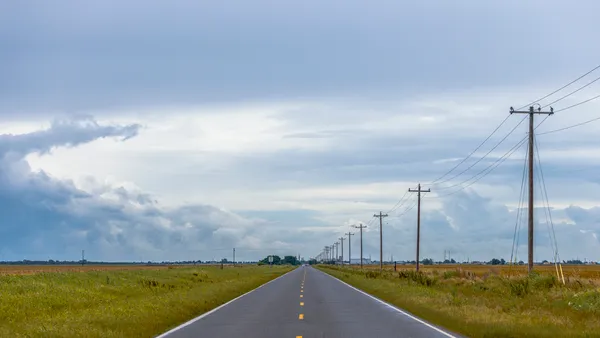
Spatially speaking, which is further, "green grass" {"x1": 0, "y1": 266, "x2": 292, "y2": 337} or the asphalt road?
the asphalt road

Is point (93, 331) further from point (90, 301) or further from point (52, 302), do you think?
point (90, 301)

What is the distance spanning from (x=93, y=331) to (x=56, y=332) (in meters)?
0.93

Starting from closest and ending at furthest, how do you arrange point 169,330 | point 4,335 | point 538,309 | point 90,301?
point 4,335
point 169,330
point 538,309
point 90,301

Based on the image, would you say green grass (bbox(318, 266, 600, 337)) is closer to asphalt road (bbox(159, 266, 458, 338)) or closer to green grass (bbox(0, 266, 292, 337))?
asphalt road (bbox(159, 266, 458, 338))

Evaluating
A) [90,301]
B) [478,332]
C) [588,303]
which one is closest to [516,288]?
[588,303]

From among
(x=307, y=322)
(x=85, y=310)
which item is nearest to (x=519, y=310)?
(x=307, y=322)

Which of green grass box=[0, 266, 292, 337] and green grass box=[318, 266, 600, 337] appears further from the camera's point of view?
green grass box=[318, 266, 600, 337]

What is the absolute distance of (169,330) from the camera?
21.6 metres

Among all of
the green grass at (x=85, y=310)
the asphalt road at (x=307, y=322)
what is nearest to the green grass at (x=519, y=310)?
the asphalt road at (x=307, y=322)

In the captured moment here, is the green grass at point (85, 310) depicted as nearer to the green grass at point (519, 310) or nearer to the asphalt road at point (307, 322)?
the asphalt road at point (307, 322)

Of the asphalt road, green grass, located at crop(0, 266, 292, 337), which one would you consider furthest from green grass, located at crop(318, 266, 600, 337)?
green grass, located at crop(0, 266, 292, 337)

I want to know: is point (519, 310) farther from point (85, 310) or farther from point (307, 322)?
point (85, 310)

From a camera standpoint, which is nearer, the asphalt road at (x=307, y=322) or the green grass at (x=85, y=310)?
A: the green grass at (x=85, y=310)

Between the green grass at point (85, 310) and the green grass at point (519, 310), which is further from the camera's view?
the green grass at point (519, 310)
